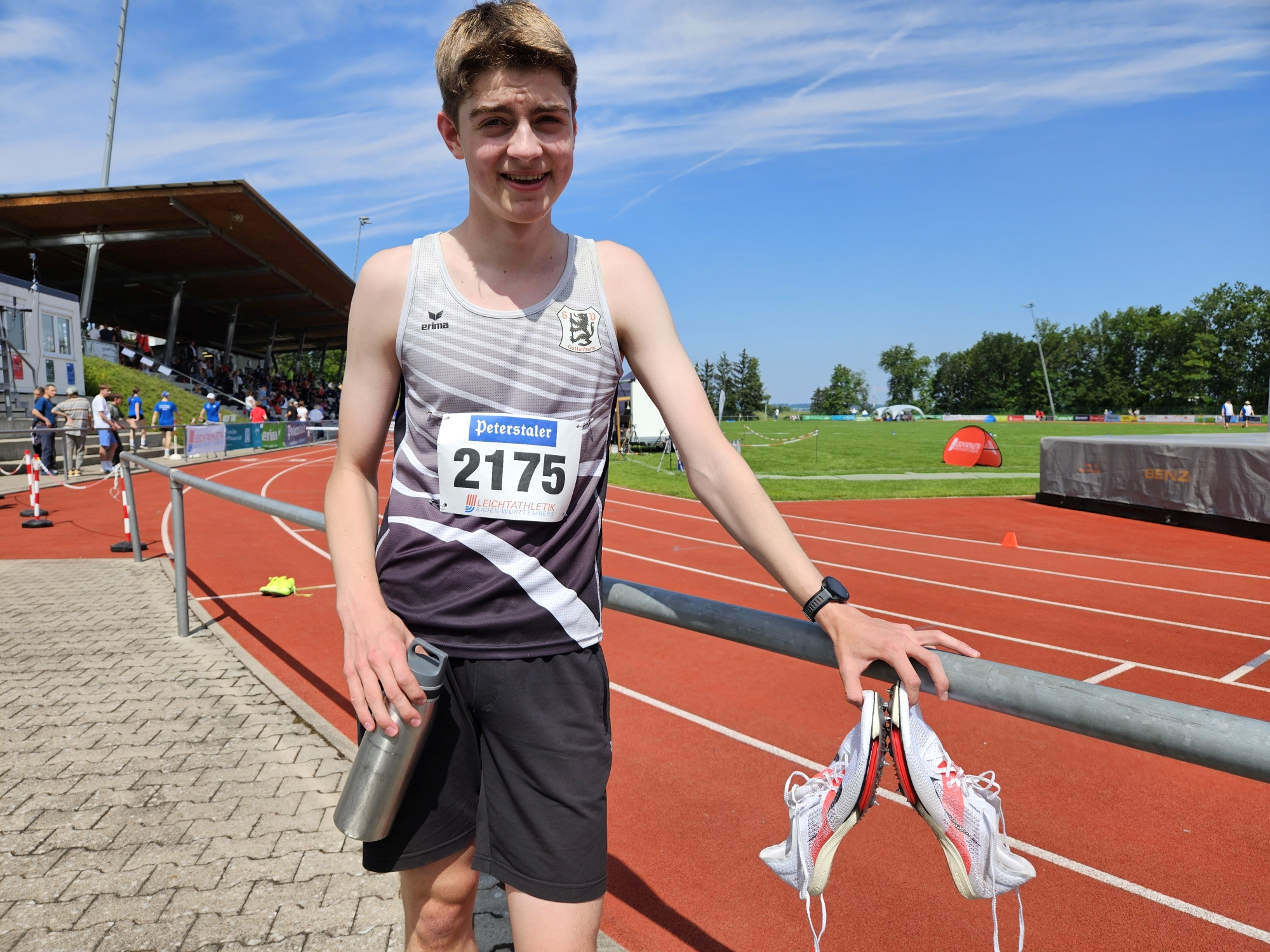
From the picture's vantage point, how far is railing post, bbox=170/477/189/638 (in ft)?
17.8

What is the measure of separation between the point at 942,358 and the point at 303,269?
120725mm

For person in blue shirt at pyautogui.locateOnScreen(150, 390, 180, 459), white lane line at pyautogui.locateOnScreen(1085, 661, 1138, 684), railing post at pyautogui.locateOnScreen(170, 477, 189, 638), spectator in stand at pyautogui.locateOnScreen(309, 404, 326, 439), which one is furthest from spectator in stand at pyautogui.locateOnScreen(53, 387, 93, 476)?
white lane line at pyautogui.locateOnScreen(1085, 661, 1138, 684)

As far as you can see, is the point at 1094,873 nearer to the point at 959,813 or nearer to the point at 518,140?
the point at 959,813

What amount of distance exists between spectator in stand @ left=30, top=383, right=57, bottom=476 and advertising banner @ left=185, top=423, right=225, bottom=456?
154 inches

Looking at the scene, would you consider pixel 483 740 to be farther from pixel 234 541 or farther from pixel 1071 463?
pixel 1071 463

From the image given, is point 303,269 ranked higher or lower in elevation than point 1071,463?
higher

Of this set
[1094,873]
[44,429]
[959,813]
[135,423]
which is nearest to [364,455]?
[959,813]

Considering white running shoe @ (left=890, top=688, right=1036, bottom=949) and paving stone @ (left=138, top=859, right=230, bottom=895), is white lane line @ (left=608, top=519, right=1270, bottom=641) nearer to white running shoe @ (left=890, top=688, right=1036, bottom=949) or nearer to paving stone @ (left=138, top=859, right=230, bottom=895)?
paving stone @ (left=138, top=859, right=230, bottom=895)

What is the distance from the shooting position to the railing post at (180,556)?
214 inches

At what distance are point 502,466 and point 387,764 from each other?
53cm

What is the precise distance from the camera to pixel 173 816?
10.4ft

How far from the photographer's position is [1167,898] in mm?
3053

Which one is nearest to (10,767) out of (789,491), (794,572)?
(794,572)

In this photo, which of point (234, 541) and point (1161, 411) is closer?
point (234, 541)
